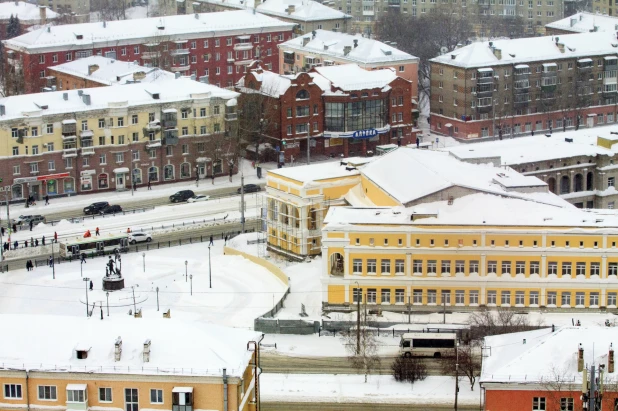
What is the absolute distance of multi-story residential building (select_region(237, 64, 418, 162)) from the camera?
472ft

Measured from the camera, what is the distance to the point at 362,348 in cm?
9294

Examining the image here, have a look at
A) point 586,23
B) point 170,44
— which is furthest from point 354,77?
point 586,23

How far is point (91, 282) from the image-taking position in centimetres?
10806

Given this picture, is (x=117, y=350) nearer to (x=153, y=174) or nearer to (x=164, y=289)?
(x=164, y=289)

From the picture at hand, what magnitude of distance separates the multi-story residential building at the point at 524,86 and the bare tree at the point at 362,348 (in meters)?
61.4

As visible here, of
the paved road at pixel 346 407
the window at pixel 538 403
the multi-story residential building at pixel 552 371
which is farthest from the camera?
the paved road at pixel 346 407

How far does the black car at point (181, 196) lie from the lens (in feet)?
430

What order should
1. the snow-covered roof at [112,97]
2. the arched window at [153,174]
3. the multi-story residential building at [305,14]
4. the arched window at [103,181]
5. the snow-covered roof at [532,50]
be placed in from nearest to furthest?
the snow-covered roof at [112,97] < the arched window at [103,181] < the arched window at [153,174] < the snow-covered roof at [532,50] < the multi-story residential building at [305,14]

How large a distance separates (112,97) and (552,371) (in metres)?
69.1

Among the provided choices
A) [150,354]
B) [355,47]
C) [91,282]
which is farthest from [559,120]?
[150,354]

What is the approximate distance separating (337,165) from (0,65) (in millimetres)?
59240

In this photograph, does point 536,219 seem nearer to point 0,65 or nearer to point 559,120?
point 559,120

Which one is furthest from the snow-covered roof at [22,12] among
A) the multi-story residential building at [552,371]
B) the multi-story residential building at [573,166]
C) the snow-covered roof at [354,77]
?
the multi-story residential building at [552,371]

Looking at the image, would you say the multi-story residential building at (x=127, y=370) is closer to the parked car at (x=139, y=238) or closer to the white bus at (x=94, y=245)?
the white bus at (x=94, y=245)
